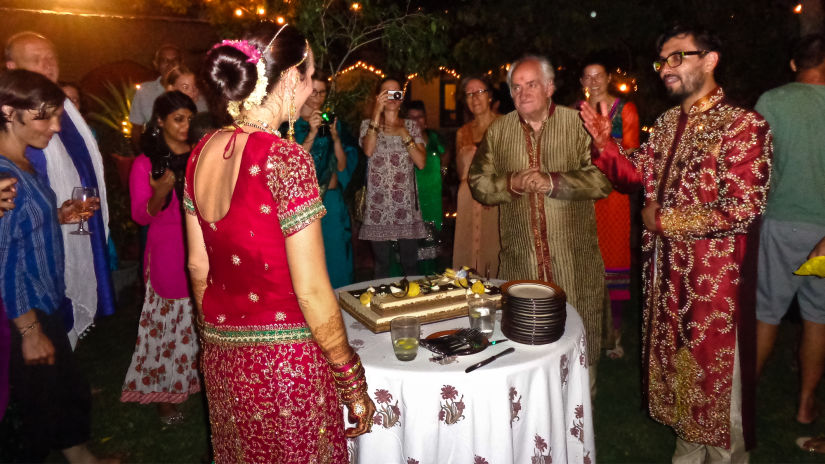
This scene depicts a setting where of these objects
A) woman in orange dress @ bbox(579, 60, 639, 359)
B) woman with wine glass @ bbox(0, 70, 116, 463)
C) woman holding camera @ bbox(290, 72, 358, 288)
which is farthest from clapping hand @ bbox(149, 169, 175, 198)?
woman in orange dress @ bbox(579, 60, 639, 359)

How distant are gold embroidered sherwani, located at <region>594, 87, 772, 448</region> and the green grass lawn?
62 centimetres

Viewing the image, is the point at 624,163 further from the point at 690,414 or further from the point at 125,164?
the point at 125,164

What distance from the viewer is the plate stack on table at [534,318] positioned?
7.20 ft

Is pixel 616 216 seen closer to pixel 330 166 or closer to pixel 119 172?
pixel 330 166

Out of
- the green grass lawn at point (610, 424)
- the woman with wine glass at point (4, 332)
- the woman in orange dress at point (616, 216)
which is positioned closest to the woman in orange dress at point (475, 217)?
the woman in orange dress at point (616, 216)

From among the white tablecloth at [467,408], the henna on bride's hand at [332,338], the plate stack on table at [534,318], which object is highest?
the henna on bride's hand at [332,338]

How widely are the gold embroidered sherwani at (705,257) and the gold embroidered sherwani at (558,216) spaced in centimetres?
36

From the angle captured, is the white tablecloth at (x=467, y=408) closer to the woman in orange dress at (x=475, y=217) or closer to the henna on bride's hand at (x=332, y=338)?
the henna on bride's hand at (x=332, y=338)

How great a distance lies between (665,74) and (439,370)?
1.88m

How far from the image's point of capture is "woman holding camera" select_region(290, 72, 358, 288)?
4.65m

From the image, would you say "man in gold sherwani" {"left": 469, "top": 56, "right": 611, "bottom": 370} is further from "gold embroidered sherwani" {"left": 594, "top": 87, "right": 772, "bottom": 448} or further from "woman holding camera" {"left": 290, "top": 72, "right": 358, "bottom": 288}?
"woman holding camera" {"left": 290, "top": 72, "right": 358, "bottom": 288}

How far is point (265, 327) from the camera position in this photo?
1.70 metres

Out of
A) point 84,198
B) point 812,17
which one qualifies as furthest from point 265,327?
point 812,17

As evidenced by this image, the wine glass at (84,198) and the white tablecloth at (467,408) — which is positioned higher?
the wine glass at (84,198)
